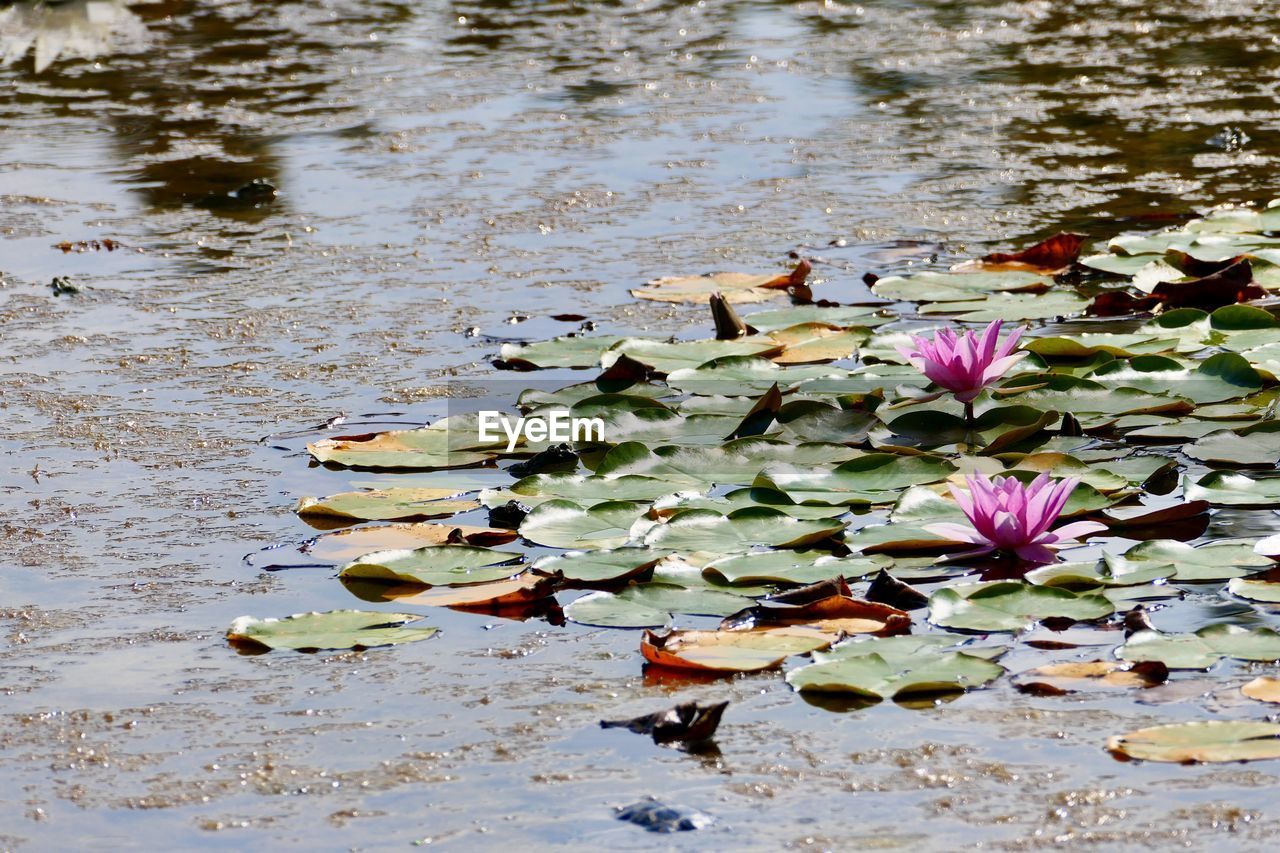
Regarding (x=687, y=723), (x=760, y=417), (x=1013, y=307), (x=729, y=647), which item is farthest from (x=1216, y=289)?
(x=687, y=723)

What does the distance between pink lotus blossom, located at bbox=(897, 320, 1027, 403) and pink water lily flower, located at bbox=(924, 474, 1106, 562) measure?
0.56 m

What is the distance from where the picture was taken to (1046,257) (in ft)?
13.5

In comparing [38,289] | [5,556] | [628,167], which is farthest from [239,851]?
[628,167]

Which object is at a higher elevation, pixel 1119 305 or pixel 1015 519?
pixel 1015 519

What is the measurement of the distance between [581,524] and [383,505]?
0.36 meters

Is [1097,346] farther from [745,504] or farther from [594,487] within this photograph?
[594,487]

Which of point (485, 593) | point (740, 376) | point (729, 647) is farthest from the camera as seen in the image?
point (740, 376)

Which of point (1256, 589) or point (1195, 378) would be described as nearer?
point (1256, 589)

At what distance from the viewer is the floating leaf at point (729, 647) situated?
217 centimetres

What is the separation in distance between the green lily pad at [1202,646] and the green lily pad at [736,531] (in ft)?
1.81

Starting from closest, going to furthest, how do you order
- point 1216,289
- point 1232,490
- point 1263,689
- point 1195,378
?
point 1263,689
point 1232,490
point 1195,378
point 1216,289

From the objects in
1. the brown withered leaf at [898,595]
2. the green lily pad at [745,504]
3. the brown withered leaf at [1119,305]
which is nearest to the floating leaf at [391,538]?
the green lily pad at [745,504]

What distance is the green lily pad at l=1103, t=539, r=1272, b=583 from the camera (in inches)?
93.3

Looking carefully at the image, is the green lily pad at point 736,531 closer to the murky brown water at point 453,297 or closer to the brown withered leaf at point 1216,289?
the murky brown water at point 453,297
